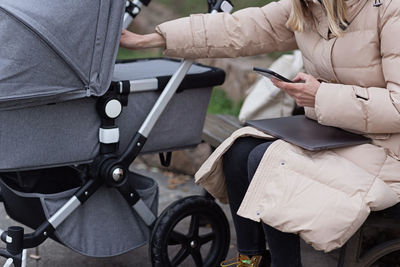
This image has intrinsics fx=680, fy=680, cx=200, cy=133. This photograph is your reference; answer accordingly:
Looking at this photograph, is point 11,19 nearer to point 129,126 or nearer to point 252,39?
point 129,126

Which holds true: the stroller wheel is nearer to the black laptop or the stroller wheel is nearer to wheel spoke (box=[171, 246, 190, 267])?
wheel spoke (box=[171, 246, 190, 267])

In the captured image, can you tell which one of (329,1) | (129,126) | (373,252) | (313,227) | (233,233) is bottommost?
(233,233)

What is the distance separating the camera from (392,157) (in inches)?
94.7

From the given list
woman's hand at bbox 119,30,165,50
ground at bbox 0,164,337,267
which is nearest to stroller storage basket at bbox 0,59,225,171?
woman's hand at bbox 119,30,165,50

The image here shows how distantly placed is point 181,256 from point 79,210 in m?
0.52

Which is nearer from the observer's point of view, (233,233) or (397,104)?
(397,104)

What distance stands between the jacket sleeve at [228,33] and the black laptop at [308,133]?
1.19ft

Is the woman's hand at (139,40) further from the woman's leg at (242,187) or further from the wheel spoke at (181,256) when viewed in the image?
the wheel spoke at (181,256)

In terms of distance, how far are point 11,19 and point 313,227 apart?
4.02 feet

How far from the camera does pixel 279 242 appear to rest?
2.47 m

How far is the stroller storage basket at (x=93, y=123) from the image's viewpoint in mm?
2480

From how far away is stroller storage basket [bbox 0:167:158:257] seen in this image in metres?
2.69

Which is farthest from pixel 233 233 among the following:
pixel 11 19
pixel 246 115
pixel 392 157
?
pixel 11 19

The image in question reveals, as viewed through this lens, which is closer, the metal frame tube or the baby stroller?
the baby stroller
